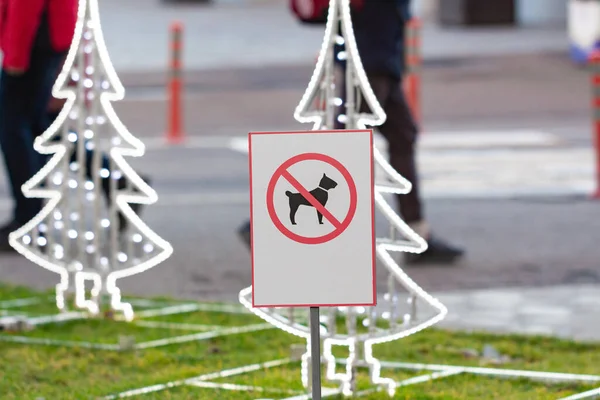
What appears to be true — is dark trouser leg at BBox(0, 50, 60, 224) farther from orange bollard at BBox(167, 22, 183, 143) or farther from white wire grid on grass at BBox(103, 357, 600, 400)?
orange bollard at BBox(167, 22, 183, 143)

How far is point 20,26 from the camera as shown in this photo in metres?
7.32

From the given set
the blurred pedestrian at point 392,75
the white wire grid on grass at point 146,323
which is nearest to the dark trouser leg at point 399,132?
the blurred pedestrian at point 392,75

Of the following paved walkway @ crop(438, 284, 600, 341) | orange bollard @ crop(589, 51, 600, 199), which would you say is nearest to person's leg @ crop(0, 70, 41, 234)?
paved walkway @ crop(438, 284, 600, 341)

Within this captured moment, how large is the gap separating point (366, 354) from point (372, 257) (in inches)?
32.3

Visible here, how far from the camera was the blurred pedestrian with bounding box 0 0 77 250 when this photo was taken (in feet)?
24.1

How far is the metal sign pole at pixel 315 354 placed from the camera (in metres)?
4.29

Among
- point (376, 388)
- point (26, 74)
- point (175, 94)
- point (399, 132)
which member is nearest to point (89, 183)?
point (26, 74)

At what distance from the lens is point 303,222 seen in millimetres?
4277

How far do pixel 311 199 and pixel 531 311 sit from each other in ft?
9.43

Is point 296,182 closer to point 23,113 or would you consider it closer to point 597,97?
point 23,113

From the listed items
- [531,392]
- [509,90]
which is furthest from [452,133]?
[531,392]

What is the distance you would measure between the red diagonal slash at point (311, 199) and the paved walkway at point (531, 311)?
7.33ft

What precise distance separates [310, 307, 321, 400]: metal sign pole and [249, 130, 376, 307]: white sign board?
85mm

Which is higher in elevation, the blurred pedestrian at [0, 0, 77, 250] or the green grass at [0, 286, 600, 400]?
the blurred pedestrian at [0, 0, 77, 250]
